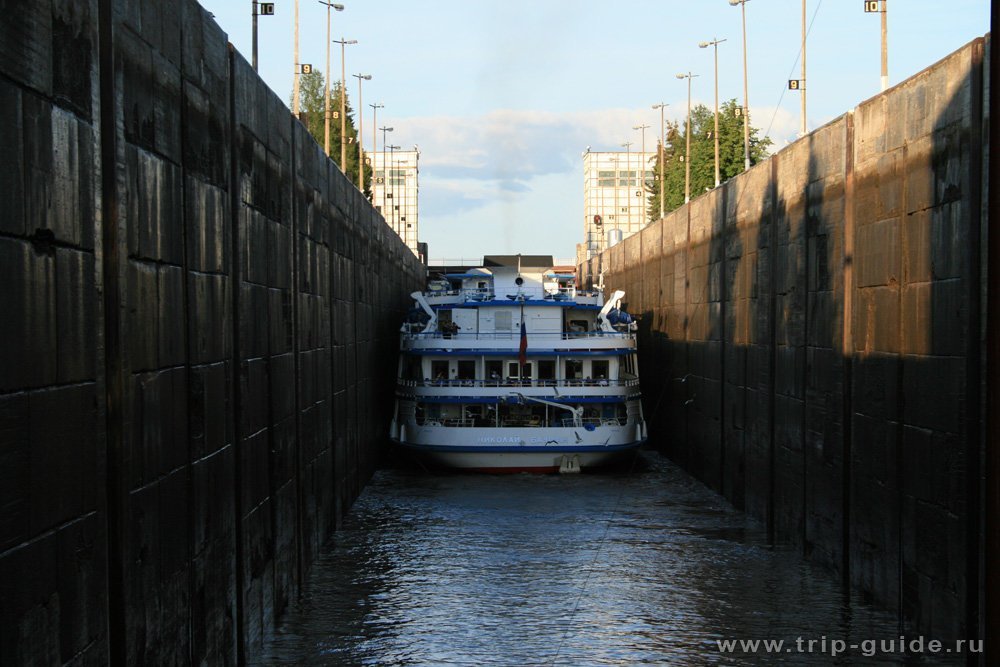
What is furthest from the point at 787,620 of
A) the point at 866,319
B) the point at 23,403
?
the point at 23,403

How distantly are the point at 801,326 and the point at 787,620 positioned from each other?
21.8ft

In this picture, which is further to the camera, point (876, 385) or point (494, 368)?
point (494, 368)

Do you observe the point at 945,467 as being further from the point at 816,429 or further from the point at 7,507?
the point at 7,507

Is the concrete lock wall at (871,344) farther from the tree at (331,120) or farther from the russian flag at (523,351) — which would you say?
the tree at (331,120)

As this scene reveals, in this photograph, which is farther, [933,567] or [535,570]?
[535,570]

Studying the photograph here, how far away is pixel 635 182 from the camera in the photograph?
15638 cm

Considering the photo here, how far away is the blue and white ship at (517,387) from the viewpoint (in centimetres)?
3681

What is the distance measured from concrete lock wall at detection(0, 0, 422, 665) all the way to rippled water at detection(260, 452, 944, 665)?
5.63ft

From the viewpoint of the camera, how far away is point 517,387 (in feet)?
122

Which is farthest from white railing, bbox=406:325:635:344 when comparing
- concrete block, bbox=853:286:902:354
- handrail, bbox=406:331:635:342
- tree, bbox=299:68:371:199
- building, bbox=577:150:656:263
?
building, bbox=577:150:656:263

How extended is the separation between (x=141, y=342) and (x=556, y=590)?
42.2ft

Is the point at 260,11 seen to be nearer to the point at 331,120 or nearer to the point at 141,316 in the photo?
the point at 141,316

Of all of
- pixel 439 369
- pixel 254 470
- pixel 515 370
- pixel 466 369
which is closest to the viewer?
pixel 254 470

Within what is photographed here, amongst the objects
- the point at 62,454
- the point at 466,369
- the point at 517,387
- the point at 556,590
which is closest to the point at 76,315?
the point at 62,454
